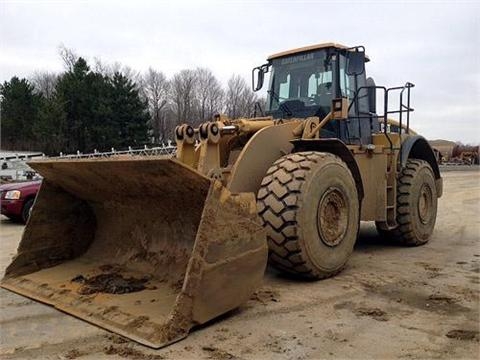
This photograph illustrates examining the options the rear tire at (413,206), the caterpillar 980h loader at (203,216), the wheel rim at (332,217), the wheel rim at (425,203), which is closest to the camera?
the caterpillar 980h loader at (203,216)

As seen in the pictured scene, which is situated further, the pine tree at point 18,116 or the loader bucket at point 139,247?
the pine tree at point 18,116

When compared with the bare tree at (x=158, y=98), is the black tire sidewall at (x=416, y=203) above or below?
below

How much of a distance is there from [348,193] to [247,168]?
1177mm

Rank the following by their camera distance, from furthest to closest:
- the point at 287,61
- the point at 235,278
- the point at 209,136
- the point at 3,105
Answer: the point at 3,105, the point at 287,61, the point at 209,136, the point at 235,278

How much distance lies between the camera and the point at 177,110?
206 ft

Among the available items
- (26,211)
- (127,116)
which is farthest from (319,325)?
(127,116)

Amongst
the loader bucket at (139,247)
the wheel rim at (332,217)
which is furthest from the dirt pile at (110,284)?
the wheel rim at (332,217)

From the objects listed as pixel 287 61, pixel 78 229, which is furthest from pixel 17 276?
pixel 287 61

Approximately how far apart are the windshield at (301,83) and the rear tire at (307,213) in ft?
4.61

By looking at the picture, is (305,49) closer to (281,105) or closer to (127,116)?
(281,105)

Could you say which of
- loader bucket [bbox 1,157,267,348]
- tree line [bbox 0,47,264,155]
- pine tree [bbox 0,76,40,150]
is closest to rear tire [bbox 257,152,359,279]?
loader bucket [bbox 1,157,267,348]

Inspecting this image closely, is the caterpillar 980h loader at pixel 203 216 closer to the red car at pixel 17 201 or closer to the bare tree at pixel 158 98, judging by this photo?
the red car at pixel 17 201

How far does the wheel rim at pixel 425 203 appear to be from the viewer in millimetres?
7422

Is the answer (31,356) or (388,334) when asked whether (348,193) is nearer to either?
(388,334)
